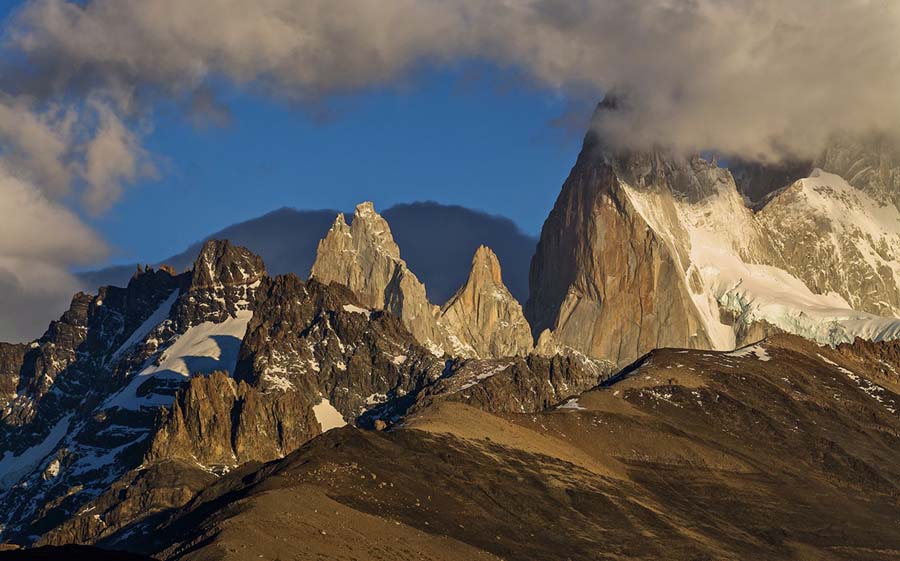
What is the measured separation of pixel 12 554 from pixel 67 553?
3.78m

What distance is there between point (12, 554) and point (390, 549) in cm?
5802

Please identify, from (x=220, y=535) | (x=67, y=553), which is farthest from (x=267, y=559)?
(x=67, y=553)

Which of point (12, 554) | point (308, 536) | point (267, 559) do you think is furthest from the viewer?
point (308, 536)

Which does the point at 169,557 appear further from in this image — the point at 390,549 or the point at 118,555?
the point at 118,555

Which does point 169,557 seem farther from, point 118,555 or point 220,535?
point 118,555

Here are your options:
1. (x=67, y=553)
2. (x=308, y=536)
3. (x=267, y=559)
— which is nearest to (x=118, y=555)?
(x=67, y=553)

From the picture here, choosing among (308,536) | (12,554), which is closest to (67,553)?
(12,554)

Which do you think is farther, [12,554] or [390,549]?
[390,549]

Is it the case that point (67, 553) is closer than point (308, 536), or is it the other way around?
point (67, 553)

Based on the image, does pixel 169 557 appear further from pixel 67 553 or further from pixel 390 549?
pixel 67 553

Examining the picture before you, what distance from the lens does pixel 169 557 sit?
190 meters

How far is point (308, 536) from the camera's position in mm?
194250

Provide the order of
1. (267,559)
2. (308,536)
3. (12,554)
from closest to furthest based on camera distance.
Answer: (12,554) → (267,559) → (308,536)

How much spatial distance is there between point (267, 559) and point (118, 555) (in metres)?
36.9
